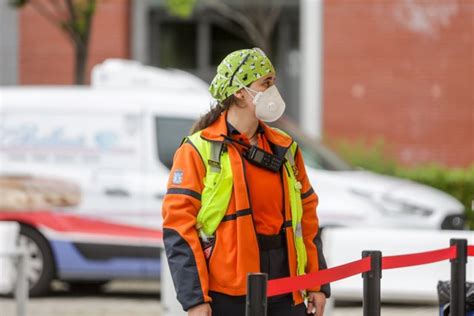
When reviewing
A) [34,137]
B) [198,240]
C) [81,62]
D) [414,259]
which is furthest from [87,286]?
[198,240]

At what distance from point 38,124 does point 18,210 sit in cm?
86

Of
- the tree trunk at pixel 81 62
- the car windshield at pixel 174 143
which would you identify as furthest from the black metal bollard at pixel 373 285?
the tree trunk at pixel 81 62

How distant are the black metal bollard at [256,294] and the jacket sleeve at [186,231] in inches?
12.2

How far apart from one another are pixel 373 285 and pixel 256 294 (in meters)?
0.89

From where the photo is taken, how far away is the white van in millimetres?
12484

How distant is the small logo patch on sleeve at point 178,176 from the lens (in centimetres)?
522

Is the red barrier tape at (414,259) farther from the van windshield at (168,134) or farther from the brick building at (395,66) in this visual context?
the brick building at (395,66)

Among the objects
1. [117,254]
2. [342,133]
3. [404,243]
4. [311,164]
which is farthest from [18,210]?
[342,133]

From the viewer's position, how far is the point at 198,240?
5.15 meters

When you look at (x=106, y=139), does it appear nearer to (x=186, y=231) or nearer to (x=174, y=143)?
(x=174, y=143)

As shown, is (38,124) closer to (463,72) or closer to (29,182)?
(29,182)

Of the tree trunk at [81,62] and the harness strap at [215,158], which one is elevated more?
the tree trunk at [81,62]

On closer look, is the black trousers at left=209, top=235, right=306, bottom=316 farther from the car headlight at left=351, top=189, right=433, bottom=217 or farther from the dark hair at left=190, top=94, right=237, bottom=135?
the car headlight at left=351, top=189, right=433, bottom=217

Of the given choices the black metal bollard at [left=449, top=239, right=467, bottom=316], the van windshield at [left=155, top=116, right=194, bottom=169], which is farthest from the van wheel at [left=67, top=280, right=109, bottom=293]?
the black metal bollard at [left=449, top=239, right=467, bottom=316]
